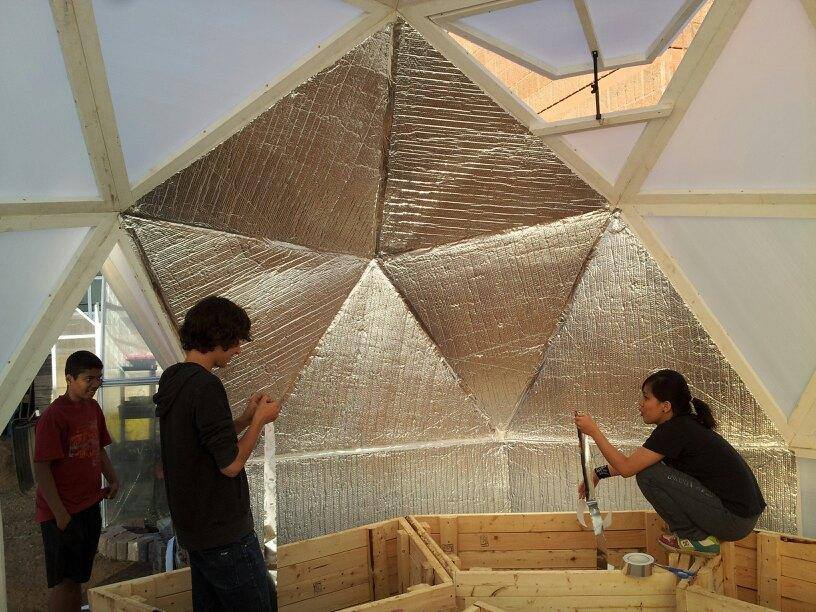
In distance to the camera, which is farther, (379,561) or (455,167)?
(379,561)

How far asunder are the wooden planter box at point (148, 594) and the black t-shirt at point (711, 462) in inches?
96.8

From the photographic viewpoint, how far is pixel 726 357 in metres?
4.82

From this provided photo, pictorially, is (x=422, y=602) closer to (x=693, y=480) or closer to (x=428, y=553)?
(x=428, y=553)

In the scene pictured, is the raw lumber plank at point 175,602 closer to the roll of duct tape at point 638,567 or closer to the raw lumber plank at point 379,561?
the raw lumber plank at point 379,561

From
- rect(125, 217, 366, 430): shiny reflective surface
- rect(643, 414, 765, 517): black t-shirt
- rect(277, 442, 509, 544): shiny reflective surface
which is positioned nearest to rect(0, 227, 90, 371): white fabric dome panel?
rect(125, 217, 366, 430): shiny reflective surface

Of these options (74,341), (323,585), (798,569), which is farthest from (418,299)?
(74,341)

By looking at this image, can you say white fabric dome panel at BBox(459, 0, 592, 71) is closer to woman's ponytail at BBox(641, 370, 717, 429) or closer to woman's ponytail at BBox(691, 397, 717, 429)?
woman's ponytail at BBox(641, 370, 717, 429)

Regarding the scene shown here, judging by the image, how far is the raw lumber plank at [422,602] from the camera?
133 inches

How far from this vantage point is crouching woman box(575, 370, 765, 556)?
381 cm

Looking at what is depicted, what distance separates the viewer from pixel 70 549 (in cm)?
408

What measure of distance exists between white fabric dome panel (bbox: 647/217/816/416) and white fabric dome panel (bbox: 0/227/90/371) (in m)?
3.33

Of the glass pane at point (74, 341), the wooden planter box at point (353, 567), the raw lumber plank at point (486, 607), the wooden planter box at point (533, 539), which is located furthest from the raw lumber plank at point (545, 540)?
the glass pane at point (74, 341)

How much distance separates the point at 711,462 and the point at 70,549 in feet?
11.1

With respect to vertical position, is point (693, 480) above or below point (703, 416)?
below
